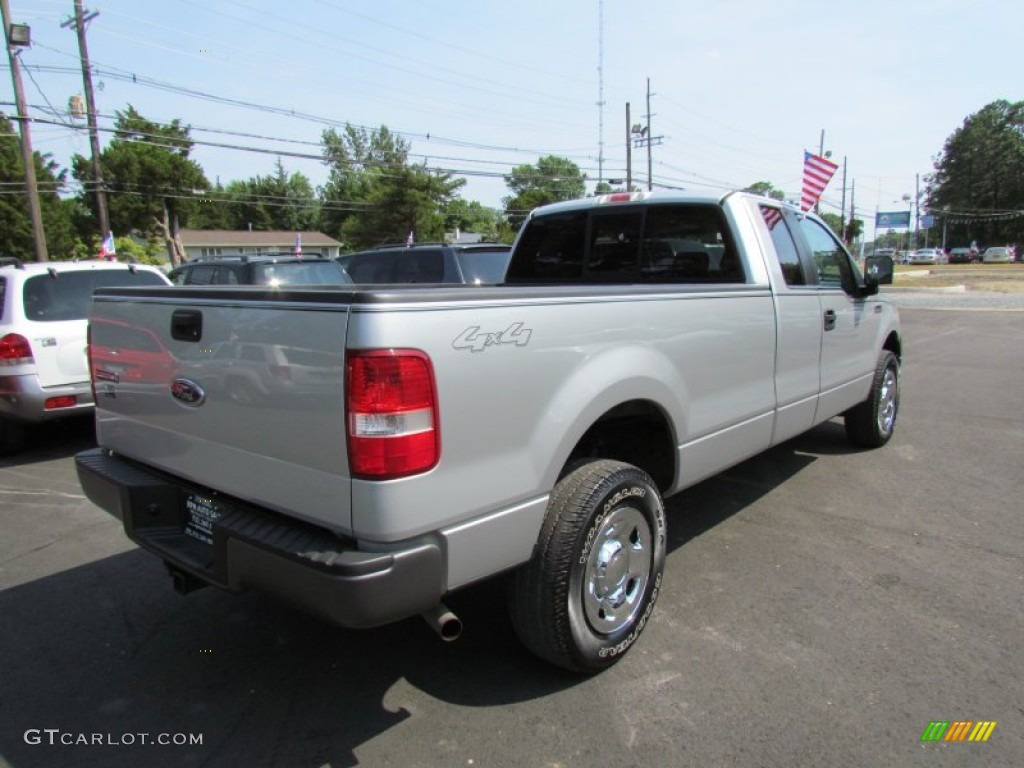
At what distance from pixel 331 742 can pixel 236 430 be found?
1135mm

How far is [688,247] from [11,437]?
6.17 metres

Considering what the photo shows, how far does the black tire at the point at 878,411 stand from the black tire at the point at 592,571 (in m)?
3.55

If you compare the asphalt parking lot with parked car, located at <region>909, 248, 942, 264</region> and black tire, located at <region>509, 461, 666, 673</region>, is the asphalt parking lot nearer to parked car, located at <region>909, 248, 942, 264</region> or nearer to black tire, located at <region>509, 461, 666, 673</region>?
black tire, located at <region>509, 461, 666, 673</region>

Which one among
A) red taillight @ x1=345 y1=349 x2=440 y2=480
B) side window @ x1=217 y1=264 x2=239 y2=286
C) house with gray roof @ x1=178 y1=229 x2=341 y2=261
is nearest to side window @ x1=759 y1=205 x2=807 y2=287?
red taillight @ x1=345 y1=349 x2=440 y2=480

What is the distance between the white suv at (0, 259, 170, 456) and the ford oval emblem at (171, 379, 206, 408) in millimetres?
4194

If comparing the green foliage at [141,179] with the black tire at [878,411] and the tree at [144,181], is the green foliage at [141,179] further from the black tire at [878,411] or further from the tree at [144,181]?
the black tire at [878,411]

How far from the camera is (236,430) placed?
2.39 metres

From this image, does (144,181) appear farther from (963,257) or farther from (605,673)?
(963,257)

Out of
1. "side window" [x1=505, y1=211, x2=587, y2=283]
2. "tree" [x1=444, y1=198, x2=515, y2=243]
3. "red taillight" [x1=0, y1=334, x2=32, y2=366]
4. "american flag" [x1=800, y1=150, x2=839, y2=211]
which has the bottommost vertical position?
"red taillight" [x1=0, y1=334, x2=32, y2=366]

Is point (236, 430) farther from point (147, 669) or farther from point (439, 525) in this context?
point (147, 669)

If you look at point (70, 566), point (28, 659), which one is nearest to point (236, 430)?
point (28, 659)

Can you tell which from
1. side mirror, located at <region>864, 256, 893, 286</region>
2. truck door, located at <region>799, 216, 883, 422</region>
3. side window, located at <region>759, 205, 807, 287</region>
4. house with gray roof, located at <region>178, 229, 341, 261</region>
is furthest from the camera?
house with gray roof, located at <region>178, 229, 341, 261</region>

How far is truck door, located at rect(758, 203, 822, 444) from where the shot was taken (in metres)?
3.97

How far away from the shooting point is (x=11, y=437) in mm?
6281
